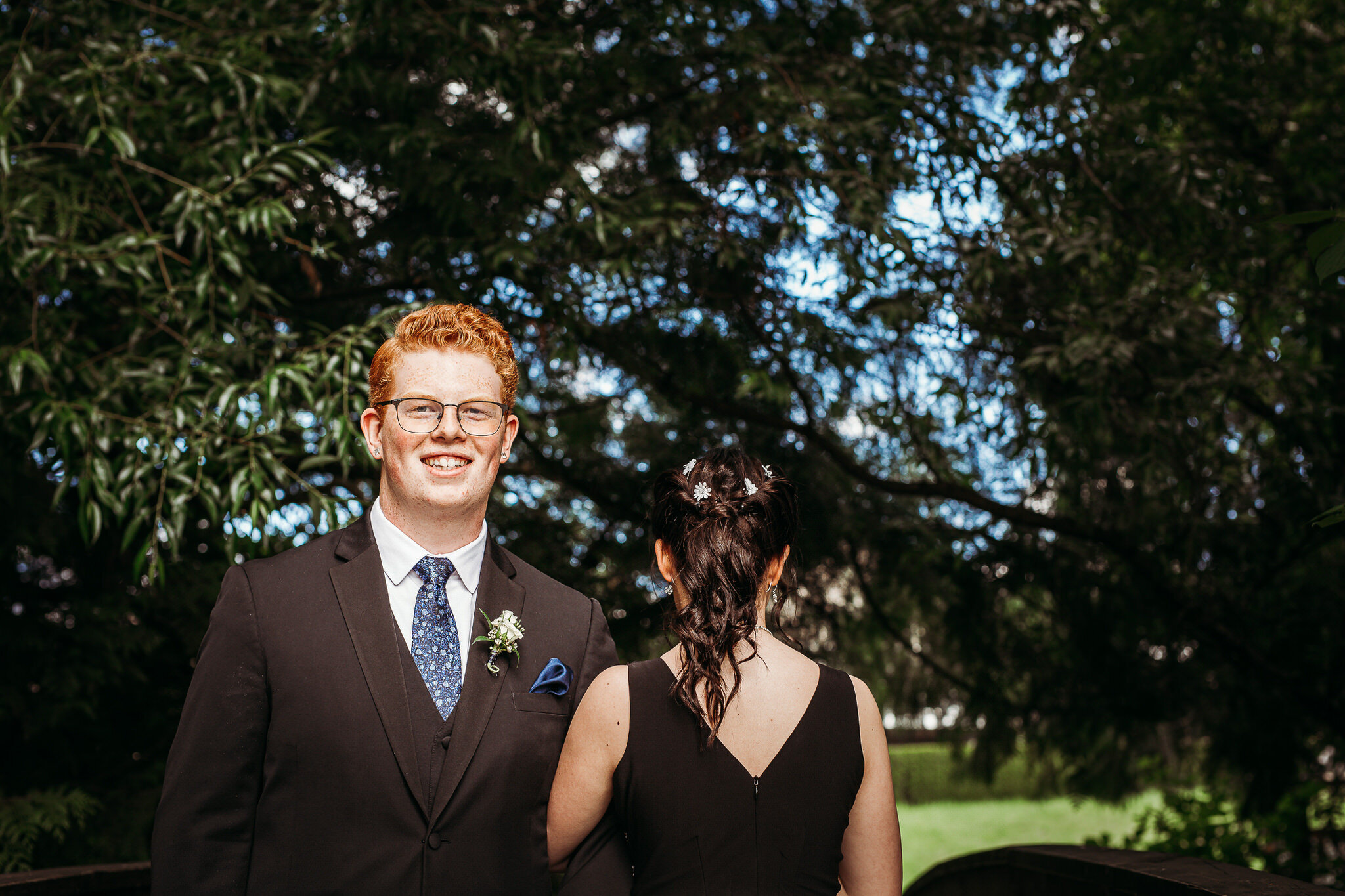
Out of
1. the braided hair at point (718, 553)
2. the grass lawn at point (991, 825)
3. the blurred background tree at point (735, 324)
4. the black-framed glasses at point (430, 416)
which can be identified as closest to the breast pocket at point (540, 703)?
the braided hair at point (718, 553)

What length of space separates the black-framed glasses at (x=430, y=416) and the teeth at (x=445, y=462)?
0.06 meters

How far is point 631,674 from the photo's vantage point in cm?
213

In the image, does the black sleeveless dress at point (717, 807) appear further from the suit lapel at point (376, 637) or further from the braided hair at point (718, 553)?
the suit lapel at point (376, 637)

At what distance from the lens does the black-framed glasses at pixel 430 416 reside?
79.0 inches

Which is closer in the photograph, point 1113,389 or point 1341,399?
point 1113,389

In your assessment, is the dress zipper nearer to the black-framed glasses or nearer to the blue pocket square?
the blue pocket square

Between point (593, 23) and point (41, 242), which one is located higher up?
point (593, 23)

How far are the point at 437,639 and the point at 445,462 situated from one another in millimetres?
355

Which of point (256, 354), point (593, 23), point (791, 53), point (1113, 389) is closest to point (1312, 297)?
point (1113, 389)

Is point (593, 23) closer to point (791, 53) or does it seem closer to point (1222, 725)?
point (791, 53)

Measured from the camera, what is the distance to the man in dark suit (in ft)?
6.02

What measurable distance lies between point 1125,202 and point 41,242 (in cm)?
475

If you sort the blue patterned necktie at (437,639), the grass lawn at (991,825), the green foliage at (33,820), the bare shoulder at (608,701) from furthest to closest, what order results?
1. the grass lawn at (991,825)
2. the green foliage at (33,820)
3. the bare shoulder at (608,701)
4. the blue patterned necktie at (437,639)

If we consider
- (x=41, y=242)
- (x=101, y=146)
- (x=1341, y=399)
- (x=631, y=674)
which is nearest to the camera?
(x=631, y=674)
